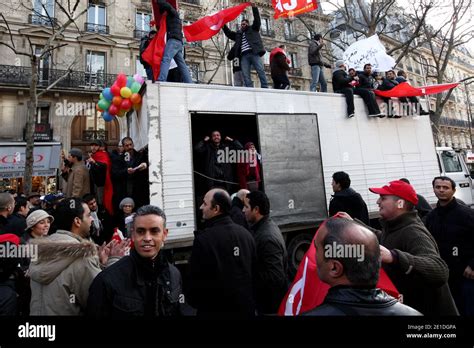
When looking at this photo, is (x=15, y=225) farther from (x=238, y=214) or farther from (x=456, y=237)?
(x=456, y=237)

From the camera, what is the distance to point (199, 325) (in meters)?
2.12

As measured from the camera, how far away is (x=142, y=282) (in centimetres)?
199

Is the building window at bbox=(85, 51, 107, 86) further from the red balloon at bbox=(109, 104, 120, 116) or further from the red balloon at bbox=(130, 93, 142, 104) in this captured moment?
the red balloon at bbox=(130, 93, 142, 104)

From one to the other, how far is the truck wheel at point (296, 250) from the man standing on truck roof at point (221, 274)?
3.61 metres

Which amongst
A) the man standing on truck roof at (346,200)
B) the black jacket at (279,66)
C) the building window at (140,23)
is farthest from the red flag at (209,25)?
the building window at (140,23)

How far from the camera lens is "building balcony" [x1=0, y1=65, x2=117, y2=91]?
19922mm

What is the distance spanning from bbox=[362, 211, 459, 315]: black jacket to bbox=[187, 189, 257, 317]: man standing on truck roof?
120cm

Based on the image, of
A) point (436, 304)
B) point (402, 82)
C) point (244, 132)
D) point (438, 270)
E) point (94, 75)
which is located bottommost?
point (436, 304)

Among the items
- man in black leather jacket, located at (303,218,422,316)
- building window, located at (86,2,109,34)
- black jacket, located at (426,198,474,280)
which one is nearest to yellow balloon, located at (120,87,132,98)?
man in black leather jacket, located at (303,218,422,316)

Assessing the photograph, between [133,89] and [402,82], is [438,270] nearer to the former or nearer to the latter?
[133,89]

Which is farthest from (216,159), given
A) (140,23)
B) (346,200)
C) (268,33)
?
(268,33)

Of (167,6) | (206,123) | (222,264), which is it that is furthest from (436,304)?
(167,6)

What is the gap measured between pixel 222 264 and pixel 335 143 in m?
5.02

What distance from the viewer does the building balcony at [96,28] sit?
73.6 feet
